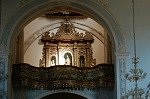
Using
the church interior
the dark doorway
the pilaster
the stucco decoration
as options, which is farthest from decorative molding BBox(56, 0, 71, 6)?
the stucco decoration

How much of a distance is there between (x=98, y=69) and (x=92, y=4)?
10.3ft

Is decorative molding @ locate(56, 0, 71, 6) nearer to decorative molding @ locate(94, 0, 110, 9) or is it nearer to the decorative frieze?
decorative molding @ locate(94, 0, 110, 9)

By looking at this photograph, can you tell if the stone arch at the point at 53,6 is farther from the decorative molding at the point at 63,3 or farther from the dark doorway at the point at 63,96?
the dark doorway at the point at 63,96

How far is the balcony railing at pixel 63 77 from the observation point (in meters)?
17.9

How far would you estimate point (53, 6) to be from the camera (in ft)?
53.7

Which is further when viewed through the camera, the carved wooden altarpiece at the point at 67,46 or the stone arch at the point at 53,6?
the carved wooden altarpiece at the point at 67,46

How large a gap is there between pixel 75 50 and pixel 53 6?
656 cm

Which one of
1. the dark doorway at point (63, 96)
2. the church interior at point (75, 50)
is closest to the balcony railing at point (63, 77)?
the church interior at point (75, 50)

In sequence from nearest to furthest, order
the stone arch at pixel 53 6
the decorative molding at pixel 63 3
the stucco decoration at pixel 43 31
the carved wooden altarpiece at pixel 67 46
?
the stone arch at pixel 53 6, the decorative molding at pixel 63 3, the stucco decoration at pixel 43 31, the carved wooden altarpiece at pixel 67 46

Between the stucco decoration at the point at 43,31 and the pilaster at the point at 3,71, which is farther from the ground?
the stucco decoration at the point at 43,31

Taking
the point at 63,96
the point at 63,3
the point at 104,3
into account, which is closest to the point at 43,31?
the point at 63,96

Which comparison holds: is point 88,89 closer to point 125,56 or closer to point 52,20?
point 125,56

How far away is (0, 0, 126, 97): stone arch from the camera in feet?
51.4

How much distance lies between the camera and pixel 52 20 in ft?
74.9
